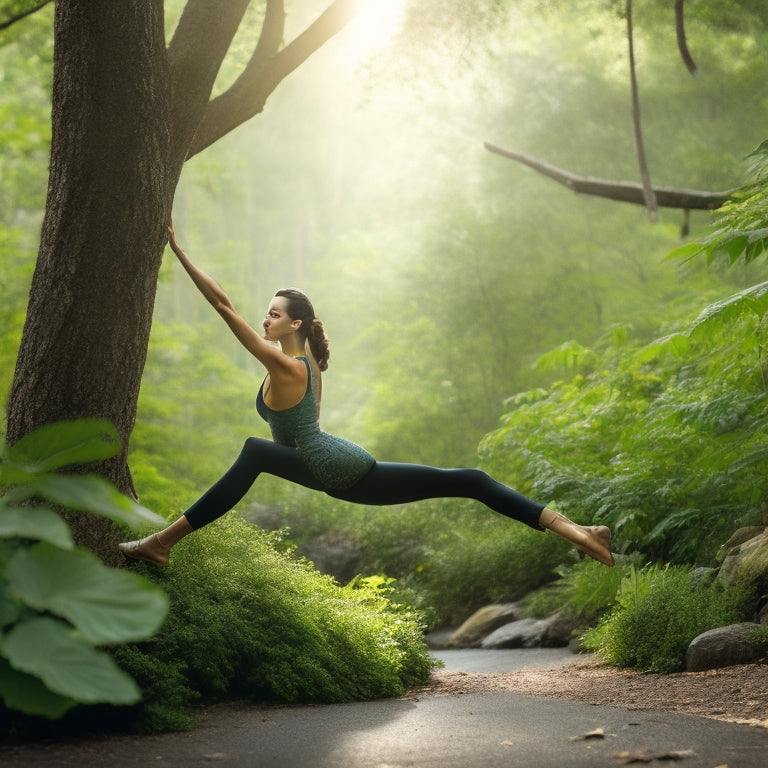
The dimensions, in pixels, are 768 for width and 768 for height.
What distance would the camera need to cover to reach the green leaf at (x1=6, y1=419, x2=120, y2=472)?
2174 mm

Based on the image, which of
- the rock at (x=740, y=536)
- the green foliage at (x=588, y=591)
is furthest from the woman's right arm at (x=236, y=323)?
the green foliage at (x=588, y=591)

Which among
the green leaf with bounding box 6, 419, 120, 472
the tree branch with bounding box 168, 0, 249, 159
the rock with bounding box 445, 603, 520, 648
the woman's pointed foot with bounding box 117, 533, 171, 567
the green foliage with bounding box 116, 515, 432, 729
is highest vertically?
the tree branch with bounding box 168, 0, 249, 159

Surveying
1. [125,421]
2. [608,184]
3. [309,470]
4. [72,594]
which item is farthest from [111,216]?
[608,184]

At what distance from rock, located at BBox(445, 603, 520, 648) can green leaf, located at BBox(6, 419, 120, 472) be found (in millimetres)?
9055

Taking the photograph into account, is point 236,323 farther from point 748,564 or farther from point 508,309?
point 508,309

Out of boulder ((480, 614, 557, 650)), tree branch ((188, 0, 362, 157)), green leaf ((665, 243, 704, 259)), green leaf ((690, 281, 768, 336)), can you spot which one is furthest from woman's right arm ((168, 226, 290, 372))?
boulder ((480, 614, 557, 650))

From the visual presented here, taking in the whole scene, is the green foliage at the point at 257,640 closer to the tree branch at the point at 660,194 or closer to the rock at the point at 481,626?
the rock at the point at 481,626

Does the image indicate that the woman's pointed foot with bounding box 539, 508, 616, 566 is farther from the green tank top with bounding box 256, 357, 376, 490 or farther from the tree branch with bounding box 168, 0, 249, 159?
the tree branch with bounding box 168, 0, 249, 159

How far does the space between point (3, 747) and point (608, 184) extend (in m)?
8.09

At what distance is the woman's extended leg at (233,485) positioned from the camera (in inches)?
176

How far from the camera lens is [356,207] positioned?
102 ft

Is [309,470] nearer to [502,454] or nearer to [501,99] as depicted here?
[502,454]

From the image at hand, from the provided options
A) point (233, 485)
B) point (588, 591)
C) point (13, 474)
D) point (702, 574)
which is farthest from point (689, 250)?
point (13, 474)

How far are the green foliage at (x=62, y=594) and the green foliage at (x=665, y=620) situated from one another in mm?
4948
